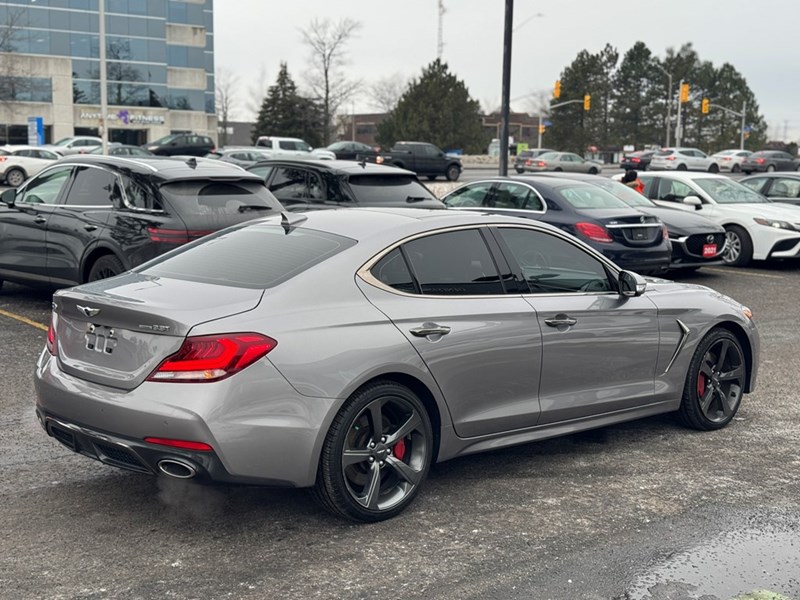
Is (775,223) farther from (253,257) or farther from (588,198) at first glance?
(253,257)

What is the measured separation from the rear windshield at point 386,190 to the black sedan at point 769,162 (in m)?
47.8

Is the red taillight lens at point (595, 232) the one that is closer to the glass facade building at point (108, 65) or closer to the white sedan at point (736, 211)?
the white sedan at point (736, 211)

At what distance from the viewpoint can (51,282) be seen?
1011 cm

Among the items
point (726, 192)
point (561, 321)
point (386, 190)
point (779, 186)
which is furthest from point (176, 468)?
point (779, 186)

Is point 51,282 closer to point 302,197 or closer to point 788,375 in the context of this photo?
point 302,197

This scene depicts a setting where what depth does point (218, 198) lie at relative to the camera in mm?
9625

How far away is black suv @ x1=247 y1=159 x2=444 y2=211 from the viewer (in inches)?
489

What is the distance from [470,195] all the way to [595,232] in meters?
2.26

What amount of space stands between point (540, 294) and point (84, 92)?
238 feet

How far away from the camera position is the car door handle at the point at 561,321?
18.2 feet

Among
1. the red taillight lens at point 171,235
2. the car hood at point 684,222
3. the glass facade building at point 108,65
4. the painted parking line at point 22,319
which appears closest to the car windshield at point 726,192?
the car hood at point 684,222

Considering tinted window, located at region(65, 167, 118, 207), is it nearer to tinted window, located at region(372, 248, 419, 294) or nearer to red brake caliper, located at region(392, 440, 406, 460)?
tinted window, located at region(372, 248, 419, 294)

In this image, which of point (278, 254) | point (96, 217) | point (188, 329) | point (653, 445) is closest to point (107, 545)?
point (188, 329)

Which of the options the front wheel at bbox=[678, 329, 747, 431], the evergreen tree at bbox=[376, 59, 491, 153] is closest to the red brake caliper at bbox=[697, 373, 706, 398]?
the front wheel at bbox=[678, 329, 747, 431]
